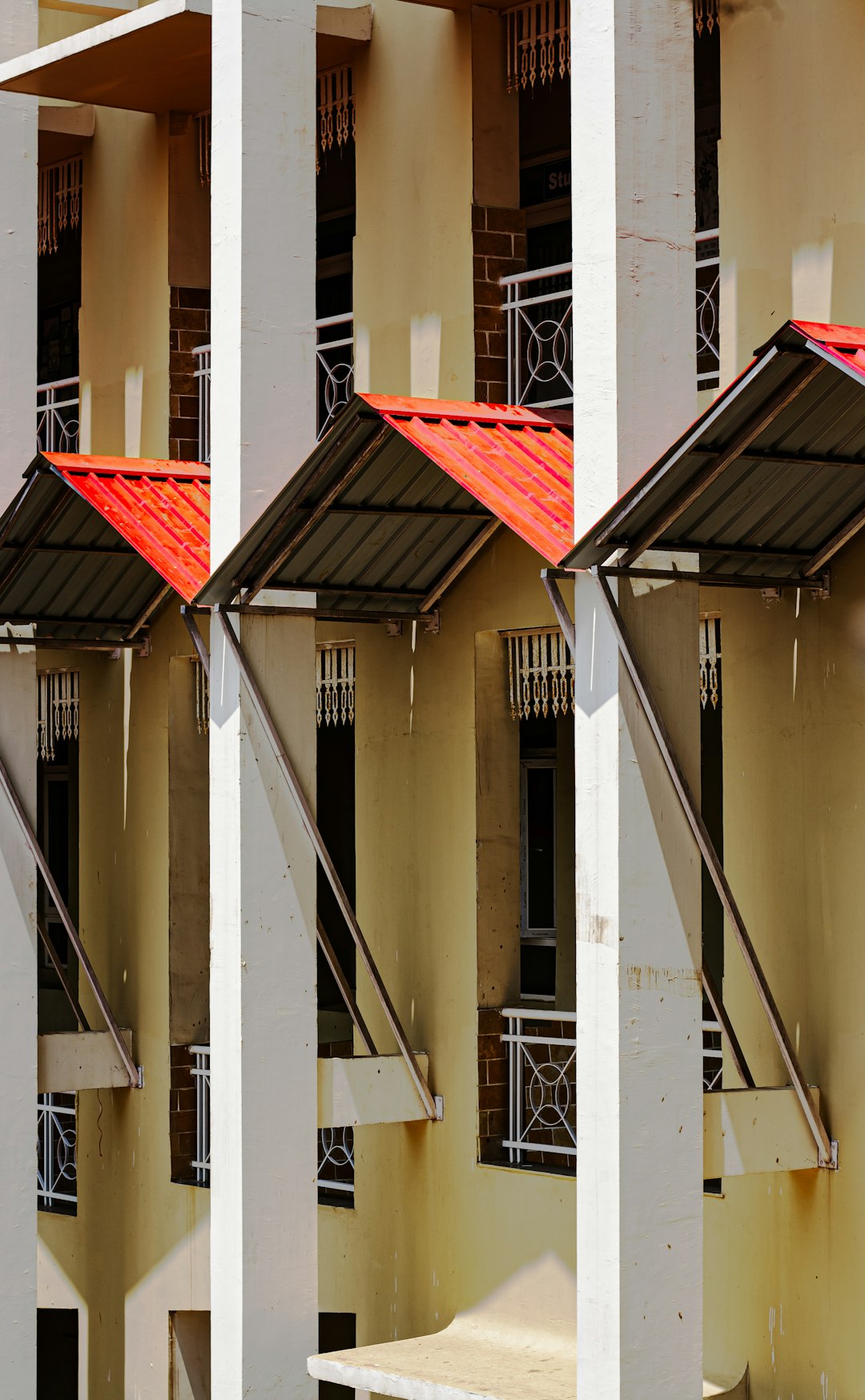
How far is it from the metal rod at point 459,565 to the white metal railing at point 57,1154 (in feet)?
15.7

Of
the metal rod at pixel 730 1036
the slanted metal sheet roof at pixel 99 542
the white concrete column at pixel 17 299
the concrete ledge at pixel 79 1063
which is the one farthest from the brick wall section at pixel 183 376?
the metal rod at pixel 730 1036

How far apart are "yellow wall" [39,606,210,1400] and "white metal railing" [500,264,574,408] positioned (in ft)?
9.81

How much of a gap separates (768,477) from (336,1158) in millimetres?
6547

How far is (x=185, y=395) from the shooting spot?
14352 mm

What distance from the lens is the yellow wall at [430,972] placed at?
1196cm

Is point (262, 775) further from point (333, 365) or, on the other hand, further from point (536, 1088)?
point (333, 365)

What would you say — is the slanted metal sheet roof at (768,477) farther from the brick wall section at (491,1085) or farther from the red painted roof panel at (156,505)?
the brick wall section at (491,1085)

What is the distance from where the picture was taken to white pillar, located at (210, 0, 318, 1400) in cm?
1077

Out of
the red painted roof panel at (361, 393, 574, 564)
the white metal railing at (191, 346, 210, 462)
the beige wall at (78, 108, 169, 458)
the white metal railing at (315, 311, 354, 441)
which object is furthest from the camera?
the beige wall at (78, 108, 169, 458)

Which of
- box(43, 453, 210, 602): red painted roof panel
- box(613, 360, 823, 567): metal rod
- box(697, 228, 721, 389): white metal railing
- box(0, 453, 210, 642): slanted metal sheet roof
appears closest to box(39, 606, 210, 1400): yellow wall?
box(0, 453, 210, 642): slanted metal sheet roof

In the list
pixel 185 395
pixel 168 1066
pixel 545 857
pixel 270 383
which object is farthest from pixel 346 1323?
pixel 270 383

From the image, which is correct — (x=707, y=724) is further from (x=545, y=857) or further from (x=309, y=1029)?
(x=309, y=1029)

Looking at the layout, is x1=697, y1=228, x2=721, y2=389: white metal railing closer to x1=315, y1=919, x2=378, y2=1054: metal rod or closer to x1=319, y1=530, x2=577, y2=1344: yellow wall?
x1=319, y1=530, x2=577, y2=1344: yellow wall

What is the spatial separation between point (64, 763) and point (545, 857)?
181 inches
